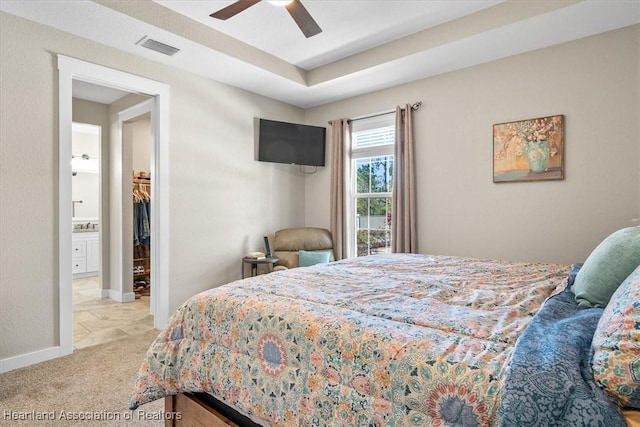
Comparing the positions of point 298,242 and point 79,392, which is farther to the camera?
point 298,242

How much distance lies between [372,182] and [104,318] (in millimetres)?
3526

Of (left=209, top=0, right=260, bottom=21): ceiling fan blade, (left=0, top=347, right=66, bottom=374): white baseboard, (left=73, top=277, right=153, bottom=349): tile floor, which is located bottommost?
(left=73, top=277, right=153, bottom=349): tile floor

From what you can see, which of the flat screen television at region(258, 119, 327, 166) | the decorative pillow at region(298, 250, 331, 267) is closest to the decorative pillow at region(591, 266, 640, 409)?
the decorative pillow at region(298, 250, 331, 267)

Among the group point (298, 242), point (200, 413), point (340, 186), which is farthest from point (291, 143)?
point (200, 413)

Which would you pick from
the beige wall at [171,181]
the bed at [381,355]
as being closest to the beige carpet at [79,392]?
the beige wall at [171,181]

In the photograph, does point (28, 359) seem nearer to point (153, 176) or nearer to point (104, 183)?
point (153, 176)

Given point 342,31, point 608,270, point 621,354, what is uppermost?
point 342,31

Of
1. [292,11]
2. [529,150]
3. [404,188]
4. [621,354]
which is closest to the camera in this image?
[621,354]

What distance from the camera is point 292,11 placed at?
7.97 ft

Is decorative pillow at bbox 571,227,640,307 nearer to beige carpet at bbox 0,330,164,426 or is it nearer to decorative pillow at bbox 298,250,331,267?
beige carpet at bbox 0,330,164,426

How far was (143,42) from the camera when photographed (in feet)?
9.96

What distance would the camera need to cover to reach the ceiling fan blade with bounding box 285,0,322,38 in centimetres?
238

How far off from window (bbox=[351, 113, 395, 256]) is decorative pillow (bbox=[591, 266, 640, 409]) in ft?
11.3

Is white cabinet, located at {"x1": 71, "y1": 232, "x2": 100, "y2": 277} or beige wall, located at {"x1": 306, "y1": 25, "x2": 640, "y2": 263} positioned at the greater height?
beige wall, located at {"x1": 306, "y1": 25, "x2": 640, "y2": 263}
